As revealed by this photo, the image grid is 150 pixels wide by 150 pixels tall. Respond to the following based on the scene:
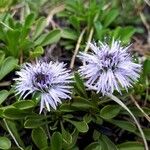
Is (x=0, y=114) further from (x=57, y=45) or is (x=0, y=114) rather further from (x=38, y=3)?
(x=38, y=3)

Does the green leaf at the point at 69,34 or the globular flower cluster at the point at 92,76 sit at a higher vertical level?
the green leaf at the point at 69,34

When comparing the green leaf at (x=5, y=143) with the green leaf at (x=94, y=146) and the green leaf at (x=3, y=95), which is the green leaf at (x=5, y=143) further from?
the green leaf at (x=94, y=146)

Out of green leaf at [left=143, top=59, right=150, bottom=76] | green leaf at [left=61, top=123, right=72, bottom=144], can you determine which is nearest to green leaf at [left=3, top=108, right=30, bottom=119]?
green leaf at [left=61, top=123, right=72, bottom=144]

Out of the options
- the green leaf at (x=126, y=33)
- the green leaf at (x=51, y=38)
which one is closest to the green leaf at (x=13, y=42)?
the green leaf at (x=51, y=38)

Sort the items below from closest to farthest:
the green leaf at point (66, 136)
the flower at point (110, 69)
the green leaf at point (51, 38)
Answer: the flower at point (110, 69), the green leaf at point (66, 136), the green leaf at point (51, 38)

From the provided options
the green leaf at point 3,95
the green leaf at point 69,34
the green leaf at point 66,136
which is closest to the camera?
the green leaf at point 66,136

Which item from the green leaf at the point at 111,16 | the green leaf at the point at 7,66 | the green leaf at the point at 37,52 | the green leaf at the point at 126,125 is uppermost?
the green leaf at the point at 111,16

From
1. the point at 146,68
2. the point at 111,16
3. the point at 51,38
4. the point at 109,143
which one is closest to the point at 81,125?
the point at 109,143
